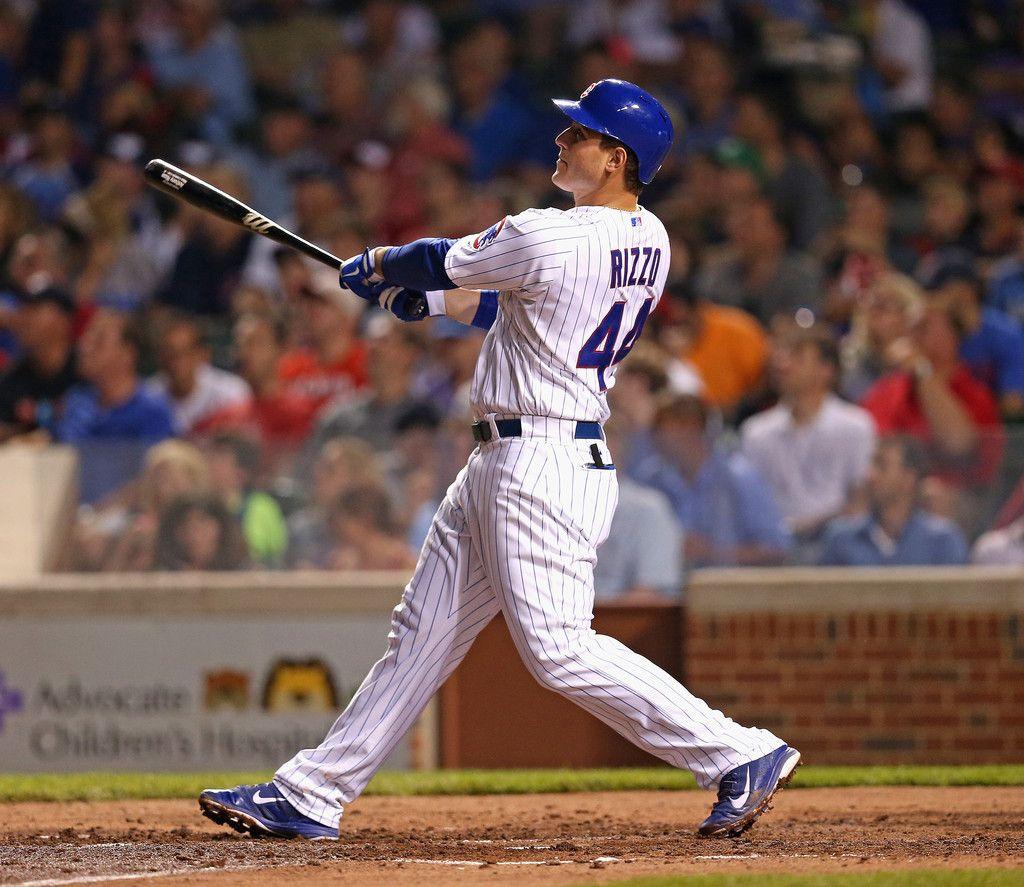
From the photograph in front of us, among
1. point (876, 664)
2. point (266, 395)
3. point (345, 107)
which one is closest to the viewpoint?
point (876, 664)

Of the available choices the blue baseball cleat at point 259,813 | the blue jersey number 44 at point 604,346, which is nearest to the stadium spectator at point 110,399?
the blue baseball cleat at point 259,813

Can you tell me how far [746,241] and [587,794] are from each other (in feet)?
17.3

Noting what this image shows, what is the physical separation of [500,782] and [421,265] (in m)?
3.01

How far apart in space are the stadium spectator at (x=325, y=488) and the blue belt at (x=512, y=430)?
382 cm

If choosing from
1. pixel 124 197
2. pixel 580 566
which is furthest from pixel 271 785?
pixel 124 197

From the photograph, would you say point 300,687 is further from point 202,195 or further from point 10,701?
point 202,195

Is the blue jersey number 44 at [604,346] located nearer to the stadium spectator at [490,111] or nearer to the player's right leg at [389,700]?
the player's right leg at [389,700]

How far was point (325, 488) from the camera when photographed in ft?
29.3

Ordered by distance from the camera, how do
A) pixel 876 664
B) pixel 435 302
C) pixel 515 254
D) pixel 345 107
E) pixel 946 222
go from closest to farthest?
pixel 515 254, pixel 435 302, pixel 876 664, pixel 946 222, pixel 345 107

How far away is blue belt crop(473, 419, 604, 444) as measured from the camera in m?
5.04

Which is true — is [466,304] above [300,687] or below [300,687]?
above

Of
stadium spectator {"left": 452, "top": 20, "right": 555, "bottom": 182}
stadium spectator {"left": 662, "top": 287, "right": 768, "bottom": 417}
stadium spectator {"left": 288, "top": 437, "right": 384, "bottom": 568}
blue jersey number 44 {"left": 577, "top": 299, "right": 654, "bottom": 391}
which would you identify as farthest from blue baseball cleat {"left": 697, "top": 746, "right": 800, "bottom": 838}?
stadium spectator {"left": 452, "top": 20, "right": 555, "bottom": 182}

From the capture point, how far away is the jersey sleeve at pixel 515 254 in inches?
194

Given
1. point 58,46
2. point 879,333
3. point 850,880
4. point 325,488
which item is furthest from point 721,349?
point 58,46
